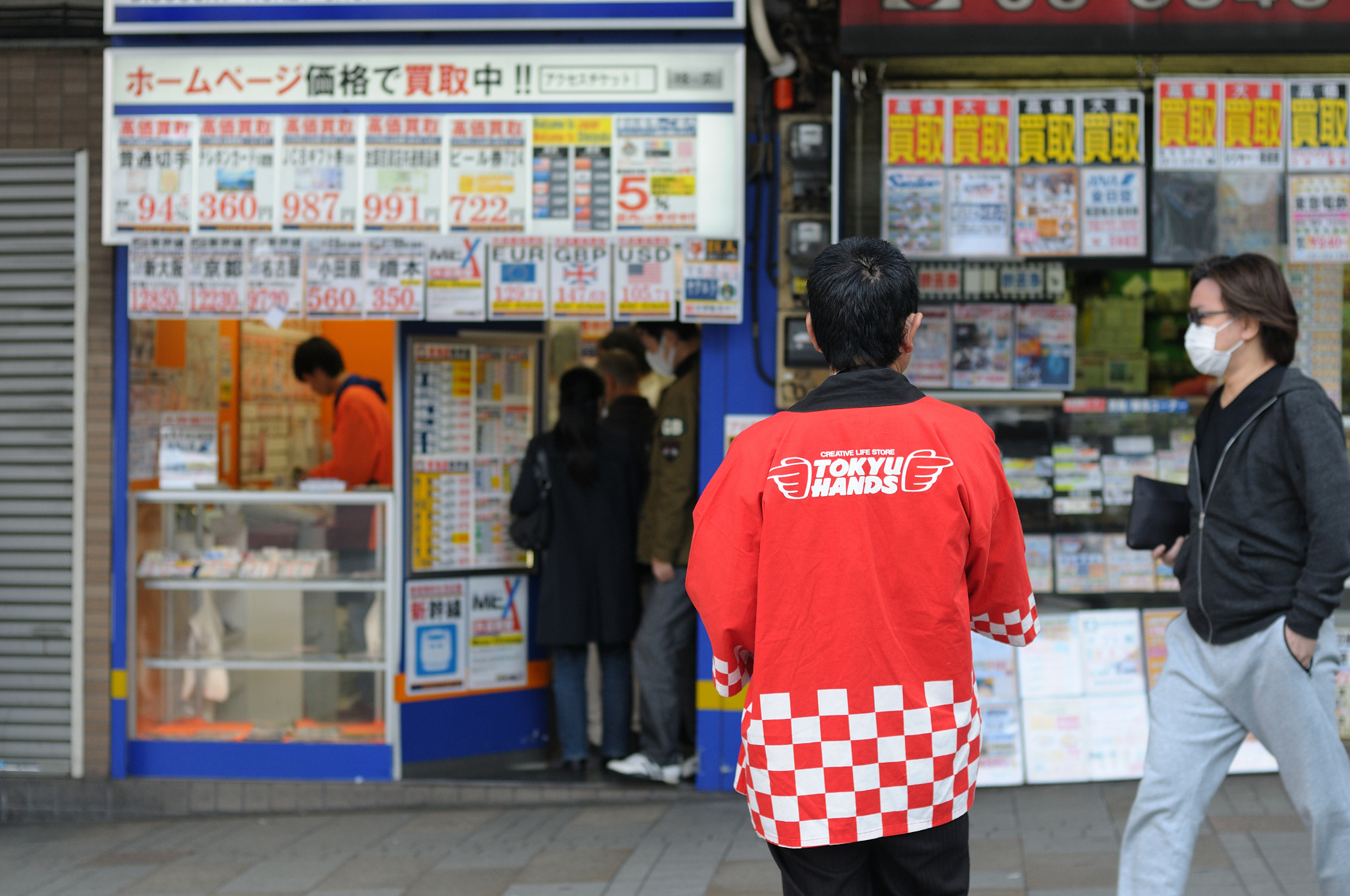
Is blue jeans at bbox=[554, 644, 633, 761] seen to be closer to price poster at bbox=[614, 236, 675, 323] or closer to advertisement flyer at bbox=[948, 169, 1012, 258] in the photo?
price poster at bbox=[614, 236, 675, 323]

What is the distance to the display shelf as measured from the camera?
590 centimetres

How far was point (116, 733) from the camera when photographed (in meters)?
5.79

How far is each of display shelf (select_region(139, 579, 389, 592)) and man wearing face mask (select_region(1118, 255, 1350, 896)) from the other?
371cm

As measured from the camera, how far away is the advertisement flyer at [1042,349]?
564 cm

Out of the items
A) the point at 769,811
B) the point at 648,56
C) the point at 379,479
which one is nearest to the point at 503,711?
the point at 379,479

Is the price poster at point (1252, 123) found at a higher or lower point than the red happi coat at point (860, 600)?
higher

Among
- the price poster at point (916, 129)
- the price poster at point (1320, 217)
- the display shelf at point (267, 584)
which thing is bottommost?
the display shelf at point (267, 584)

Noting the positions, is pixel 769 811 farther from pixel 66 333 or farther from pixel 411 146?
pixel 66 333

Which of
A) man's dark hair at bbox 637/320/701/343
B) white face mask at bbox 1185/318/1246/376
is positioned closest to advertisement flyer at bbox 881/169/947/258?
man's dark hair at bbox 637/320/701/343

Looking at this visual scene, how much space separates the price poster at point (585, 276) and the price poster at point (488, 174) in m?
0.25

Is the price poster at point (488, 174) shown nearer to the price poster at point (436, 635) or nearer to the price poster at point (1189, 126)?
the price poster at point (436, 635)

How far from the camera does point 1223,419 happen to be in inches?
138

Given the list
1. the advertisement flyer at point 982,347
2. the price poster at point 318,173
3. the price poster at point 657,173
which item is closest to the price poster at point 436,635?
the price poster at point 318,173

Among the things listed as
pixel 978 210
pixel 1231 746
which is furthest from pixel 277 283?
pixel 1231 746
